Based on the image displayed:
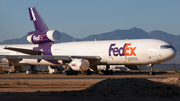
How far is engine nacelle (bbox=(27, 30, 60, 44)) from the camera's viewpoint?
4403cm

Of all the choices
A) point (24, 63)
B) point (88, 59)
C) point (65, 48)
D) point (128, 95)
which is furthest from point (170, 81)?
point (24, 63)

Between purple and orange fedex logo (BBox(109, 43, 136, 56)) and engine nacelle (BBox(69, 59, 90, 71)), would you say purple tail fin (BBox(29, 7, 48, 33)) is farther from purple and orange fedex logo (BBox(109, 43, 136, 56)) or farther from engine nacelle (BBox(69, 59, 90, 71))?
purple and orange fedex logo (BBox(109, 43, 136, 56))

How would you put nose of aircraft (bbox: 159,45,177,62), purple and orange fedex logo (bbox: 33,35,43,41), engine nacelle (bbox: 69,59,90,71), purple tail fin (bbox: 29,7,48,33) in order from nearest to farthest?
1. nose of aircraft (bbox: 159,45,177,62)
2. engine nacelle (bbox: 69,59,90,71)
3. purple and orange fedex logo (bbox: 33,35,43,41)
4. purple tail fin (bbox: 29,7,48,33)

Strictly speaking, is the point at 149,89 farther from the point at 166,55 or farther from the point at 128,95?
the point at 166,55


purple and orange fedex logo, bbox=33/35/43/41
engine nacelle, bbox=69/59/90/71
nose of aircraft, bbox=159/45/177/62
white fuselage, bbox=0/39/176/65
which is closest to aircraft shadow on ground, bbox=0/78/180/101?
nose of aircraft, bbox=159/45/177/62

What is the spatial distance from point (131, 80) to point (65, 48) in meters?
25.6

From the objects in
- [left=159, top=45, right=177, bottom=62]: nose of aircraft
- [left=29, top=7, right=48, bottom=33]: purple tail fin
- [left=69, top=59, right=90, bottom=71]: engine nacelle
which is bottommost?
[left=69, top=59, right=90, bottom=71]: engine nacelle

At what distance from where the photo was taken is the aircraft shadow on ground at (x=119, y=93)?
45.8 ft

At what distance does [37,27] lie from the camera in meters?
46.6

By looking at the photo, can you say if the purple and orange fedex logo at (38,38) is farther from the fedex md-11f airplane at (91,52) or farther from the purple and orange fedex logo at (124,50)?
the purple and orange fedex logo at (124,50)

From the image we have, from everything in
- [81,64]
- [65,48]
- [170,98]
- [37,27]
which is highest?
[37,27]

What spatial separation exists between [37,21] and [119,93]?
33757mm

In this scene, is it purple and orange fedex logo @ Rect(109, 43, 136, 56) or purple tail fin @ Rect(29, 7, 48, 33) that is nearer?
purple and orange fedex logo @ Rect(109, 43, 136, 56)

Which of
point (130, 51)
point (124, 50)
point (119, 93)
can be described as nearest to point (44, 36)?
point (124, 50)
